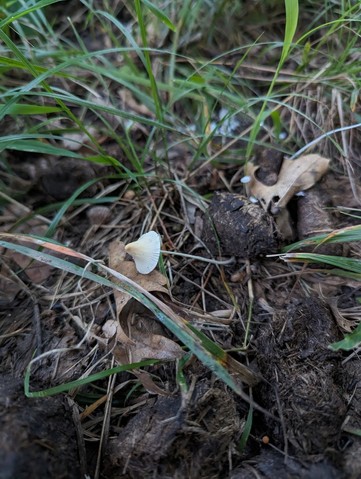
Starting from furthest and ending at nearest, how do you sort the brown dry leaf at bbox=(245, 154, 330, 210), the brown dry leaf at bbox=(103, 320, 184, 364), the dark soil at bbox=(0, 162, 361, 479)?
1. the brown dry leaf at bbox=(245, 154, 330, 210)
2. the brown dry leaf at bbox=(103, 320, 184, 364)
3. the dark soil at bbox=(0, 162, 361, 479)

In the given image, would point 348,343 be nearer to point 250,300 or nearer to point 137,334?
point 250,300

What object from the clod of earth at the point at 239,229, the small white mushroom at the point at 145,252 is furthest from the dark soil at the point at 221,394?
the small white mushroom at the point at 145,252

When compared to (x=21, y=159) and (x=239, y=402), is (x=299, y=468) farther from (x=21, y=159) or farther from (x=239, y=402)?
(x=21, y=159)

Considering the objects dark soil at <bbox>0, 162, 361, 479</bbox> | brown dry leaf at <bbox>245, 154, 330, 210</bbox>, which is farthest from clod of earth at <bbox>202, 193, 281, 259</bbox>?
brown dry leaf at <bbox>245, 154, 330, 210</bbox>

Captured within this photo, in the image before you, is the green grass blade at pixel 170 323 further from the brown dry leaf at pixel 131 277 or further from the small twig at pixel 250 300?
the small twig at pixel 250 300

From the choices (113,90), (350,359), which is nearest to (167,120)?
(113,90)

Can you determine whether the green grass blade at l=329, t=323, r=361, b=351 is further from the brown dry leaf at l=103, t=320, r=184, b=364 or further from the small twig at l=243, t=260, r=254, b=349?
the brown dry leaf at l=103, t=320, r=184, b=364
